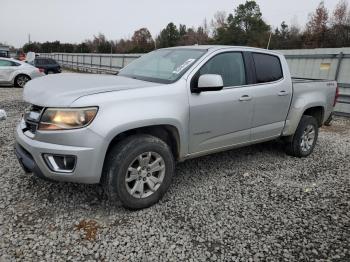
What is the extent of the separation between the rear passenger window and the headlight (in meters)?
2.49

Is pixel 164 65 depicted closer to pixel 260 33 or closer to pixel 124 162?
pixel 124 162

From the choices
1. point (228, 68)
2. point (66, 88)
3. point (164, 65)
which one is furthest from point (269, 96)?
point (66, 88)

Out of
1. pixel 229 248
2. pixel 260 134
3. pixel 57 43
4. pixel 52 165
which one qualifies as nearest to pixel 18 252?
pixel 52 165

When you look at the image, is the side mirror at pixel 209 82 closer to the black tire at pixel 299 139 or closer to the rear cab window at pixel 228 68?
the rear cab window at pixel 228 68

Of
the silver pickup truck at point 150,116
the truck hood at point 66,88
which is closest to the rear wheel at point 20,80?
the silver pickup truck at point 150,116

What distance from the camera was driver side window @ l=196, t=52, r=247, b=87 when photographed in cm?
388

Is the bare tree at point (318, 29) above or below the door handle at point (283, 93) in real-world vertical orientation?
above

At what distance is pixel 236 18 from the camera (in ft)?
169

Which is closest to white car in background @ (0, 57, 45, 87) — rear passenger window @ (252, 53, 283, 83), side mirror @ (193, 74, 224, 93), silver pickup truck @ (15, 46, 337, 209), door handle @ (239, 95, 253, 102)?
silver pickup truck @ (15, 46, 337, 209)

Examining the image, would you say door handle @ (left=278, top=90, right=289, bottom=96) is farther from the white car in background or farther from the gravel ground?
the white car in background

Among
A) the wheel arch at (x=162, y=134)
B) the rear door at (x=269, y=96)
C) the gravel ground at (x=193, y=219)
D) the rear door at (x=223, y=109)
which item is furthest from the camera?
the rear door at (x=269, y=96)

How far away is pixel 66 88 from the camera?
10.1ft

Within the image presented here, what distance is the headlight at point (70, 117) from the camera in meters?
2.84

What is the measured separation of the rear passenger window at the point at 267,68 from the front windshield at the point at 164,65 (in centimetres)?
95
